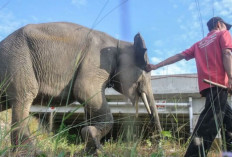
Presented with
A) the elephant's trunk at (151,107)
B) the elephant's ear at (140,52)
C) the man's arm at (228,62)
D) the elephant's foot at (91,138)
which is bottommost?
the elephant's foot at (91,138)

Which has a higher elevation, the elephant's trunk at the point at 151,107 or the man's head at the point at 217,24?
the man's head at the point at 217,24

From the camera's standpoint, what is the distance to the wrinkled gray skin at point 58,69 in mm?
3873

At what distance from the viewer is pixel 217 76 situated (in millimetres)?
3109

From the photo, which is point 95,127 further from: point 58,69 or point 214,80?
point 214,80

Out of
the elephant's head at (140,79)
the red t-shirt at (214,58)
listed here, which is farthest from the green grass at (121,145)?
the elephant's head at (140,79)

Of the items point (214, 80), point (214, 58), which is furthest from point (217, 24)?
point (214, 80)

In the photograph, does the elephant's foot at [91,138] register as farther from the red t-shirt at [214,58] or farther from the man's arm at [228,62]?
the man's arm at [228,62]

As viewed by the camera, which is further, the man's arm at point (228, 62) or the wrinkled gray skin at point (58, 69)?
the wrinkled gray skin at point (58, 69)

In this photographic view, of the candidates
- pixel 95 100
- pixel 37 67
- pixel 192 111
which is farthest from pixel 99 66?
pixel 192 111

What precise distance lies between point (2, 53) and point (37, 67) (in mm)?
491

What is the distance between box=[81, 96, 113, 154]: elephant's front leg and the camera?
12.5ft

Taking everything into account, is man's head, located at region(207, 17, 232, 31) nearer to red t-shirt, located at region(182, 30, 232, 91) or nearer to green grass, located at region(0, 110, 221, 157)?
red t-shirt, located at region(182, 30, 232, 91)

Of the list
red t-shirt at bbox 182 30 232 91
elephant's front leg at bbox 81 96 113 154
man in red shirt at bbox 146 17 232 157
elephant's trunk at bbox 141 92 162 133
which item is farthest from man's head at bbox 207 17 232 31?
elephant's trunk at bbox 141 92 162 133

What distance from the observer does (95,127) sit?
3.93 metres
